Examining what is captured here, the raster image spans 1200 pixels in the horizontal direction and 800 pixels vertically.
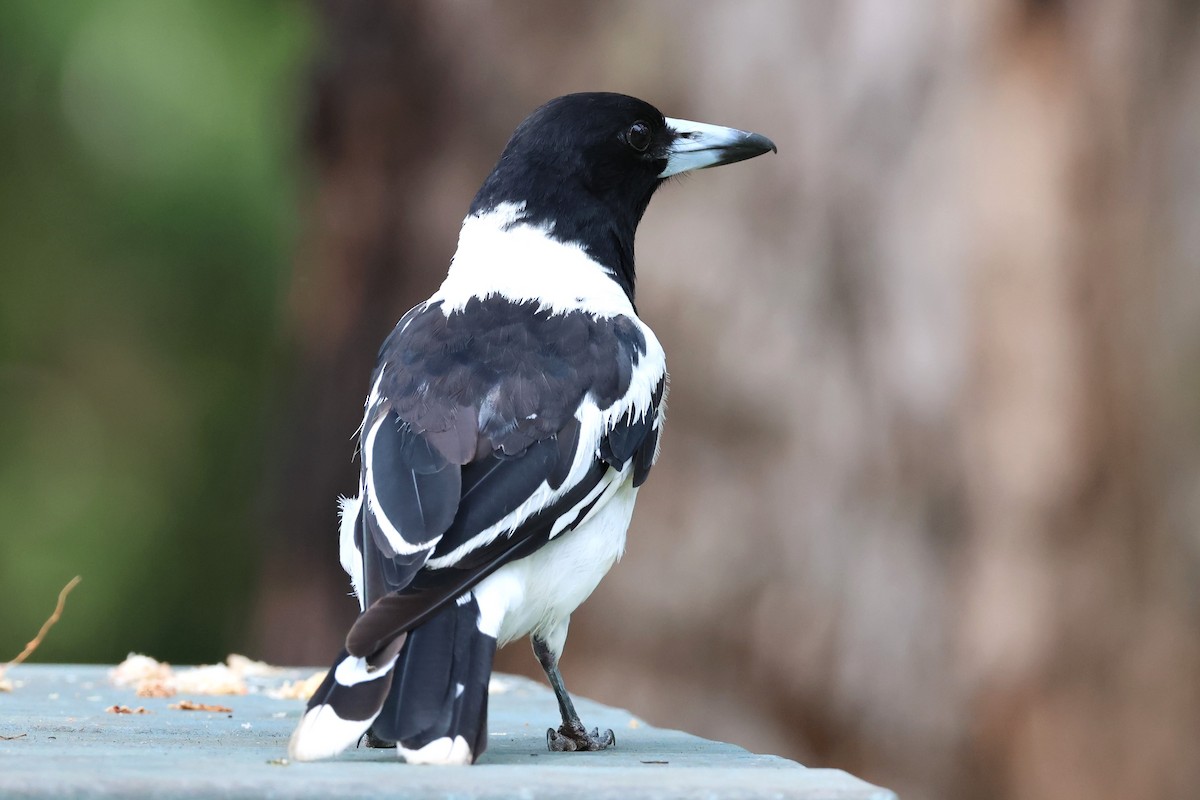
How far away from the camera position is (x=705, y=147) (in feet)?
13.3

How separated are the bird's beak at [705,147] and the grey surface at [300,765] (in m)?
1.56

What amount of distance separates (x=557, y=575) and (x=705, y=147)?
1670 mm

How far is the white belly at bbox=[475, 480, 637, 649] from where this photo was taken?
2.62 m

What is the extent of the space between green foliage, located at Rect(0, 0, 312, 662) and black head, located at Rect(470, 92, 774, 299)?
391 centimetres

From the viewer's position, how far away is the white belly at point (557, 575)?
2617 millimetres

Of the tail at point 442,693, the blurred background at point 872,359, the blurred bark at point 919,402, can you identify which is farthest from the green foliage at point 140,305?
the tail at point 442,693

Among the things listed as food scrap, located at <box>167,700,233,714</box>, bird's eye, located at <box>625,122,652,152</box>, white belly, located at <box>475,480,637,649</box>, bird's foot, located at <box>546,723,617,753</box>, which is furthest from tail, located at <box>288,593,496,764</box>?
bird's eye, located at <box>625,122,652,152</box>

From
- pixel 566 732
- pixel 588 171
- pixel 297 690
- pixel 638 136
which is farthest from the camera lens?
pixel 638 136

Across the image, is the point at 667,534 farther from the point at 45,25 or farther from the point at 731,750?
the point at 45,25

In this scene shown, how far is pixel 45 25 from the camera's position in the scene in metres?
8.07

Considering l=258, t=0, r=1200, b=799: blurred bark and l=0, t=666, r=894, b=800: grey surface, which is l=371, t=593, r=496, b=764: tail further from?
l=258, t=0, r=1200, b=799: blurred bark

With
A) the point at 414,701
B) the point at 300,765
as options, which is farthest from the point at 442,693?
the point at 300,765

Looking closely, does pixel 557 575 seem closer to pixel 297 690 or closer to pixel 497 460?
pixel 497 460

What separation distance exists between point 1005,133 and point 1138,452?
1191 millimetres
